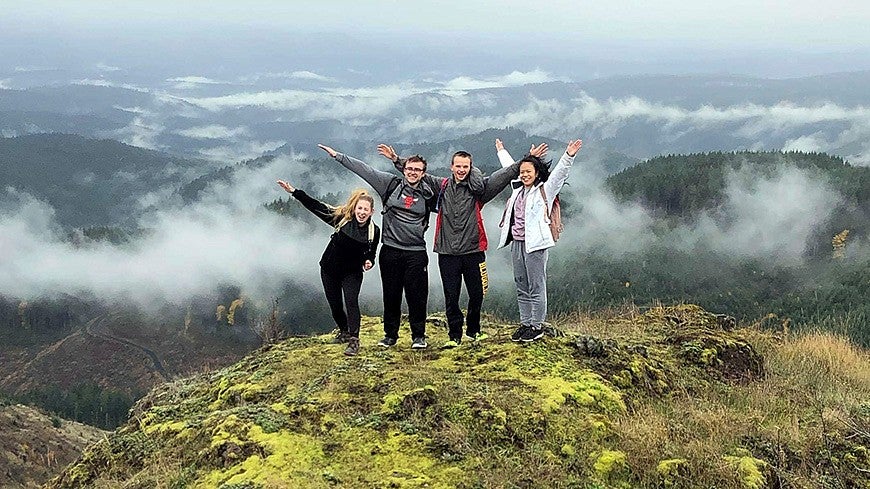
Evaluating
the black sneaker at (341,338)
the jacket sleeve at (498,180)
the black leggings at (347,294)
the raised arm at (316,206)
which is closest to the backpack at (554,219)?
the jacket sleeve at (498,180)

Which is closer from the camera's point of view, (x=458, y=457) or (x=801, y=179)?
(x=458, y=457)

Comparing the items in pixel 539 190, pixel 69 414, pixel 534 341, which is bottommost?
pixel 69 414

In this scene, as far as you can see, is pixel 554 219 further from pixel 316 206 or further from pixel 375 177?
pixel 316 206

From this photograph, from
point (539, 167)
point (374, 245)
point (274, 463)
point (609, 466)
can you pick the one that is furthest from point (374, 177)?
point (609, 466)

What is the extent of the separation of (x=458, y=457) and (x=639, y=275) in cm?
15941

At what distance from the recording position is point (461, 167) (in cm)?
824

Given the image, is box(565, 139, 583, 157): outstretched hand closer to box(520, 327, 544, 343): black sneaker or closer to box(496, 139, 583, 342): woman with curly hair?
box(496, 139, 583, 342): woman with curly hair

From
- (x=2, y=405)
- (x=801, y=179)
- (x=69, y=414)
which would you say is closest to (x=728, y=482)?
(x=2, y=405)

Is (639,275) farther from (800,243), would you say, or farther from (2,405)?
(2,405)

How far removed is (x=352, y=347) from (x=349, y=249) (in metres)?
1.30

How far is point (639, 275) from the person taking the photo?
514 ft

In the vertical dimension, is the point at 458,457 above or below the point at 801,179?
above

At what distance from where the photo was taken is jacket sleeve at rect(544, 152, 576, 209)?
315 inches

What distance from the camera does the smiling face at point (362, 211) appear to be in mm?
8331
